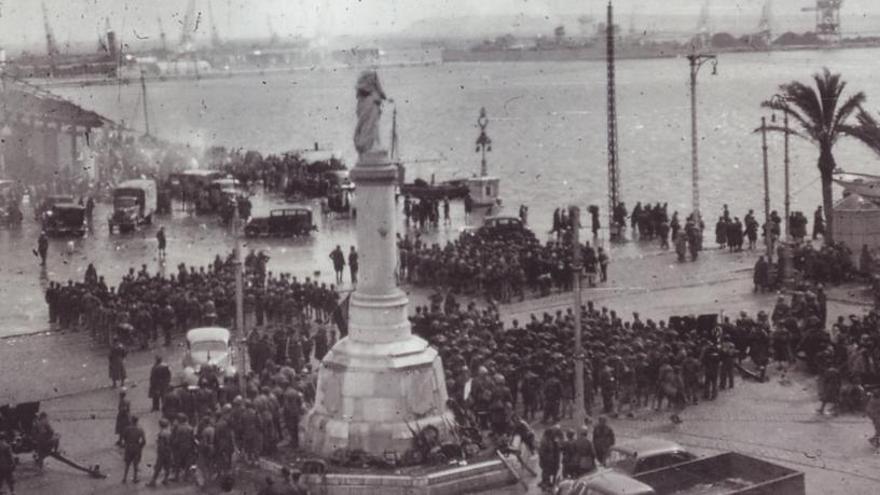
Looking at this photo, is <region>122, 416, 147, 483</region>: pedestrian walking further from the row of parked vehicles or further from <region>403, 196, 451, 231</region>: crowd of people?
<region>403, 196, 451, 231</region>: crowd of people

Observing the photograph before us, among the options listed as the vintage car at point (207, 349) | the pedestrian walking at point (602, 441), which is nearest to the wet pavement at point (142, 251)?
the vintage car at point (207, 349)

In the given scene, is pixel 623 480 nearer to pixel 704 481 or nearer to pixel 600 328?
pixel 704 481

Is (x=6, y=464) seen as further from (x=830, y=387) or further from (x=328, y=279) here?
(x=328, y=279)

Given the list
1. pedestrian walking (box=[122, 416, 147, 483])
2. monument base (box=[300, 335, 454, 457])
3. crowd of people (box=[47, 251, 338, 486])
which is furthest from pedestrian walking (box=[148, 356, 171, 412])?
monument base (box=[300, 335, 454, 457])

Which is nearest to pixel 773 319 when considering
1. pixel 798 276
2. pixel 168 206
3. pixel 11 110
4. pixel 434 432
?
pixel 798 276

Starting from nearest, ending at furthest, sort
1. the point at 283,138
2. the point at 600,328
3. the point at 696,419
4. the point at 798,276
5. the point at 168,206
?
the point at 696,419, the point at 600,328, the point at 798,276, the point at 168,206, the point at 283,138
